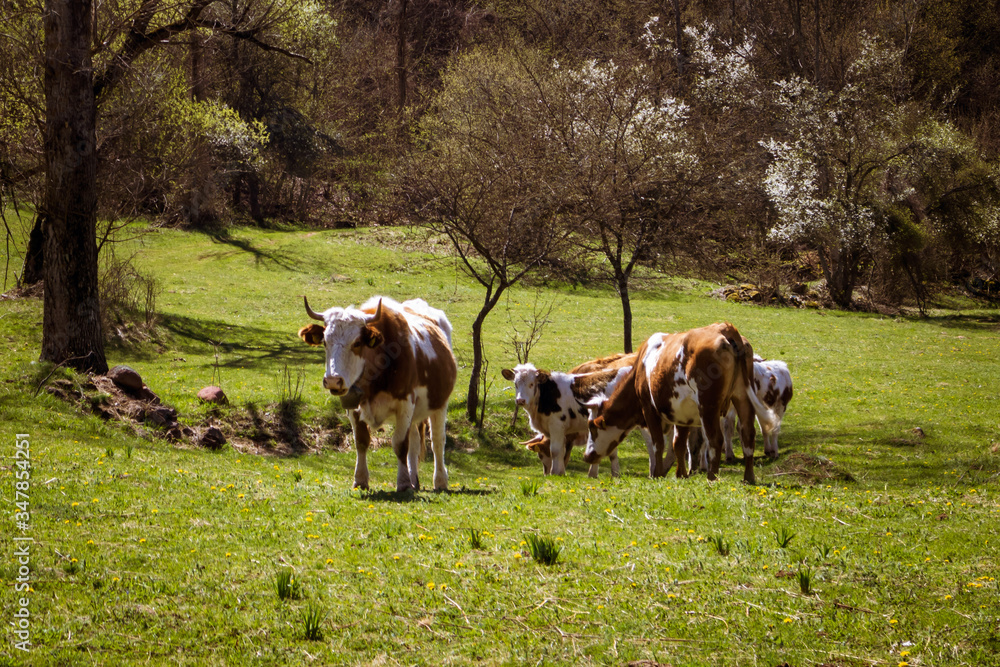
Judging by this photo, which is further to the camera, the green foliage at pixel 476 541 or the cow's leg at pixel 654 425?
the cow's leg at pixel 654 425

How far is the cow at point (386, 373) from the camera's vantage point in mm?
9695

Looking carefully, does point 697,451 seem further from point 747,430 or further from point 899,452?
point 899,452

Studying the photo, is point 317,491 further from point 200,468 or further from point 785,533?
point 785,533

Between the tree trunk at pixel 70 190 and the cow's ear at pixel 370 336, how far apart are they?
9152mm

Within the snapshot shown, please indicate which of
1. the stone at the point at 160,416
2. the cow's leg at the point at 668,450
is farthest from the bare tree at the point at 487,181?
the stone at the point at 160,416

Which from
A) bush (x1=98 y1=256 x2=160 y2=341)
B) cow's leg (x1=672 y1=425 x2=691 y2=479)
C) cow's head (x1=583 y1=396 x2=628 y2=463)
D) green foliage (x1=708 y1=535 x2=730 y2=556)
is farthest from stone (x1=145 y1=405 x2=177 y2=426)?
green foliage (x1=708 y1=535 x2=730 y2=556)

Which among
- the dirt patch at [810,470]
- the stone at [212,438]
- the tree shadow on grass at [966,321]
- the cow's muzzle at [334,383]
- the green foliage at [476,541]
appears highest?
the cow's muzzle at [334,383]

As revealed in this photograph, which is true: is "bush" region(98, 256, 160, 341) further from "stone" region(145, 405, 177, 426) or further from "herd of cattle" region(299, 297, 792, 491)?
"herd of cattle" region(299, 297, 792, 491)

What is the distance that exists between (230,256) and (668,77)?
3118 cm

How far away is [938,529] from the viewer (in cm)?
775

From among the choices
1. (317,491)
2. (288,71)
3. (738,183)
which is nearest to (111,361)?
(317,491)

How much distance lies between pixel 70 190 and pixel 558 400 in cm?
1050

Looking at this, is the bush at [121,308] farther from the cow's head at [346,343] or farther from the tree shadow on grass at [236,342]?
the cow's head at [346,343]

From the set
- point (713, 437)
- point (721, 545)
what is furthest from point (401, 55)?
point (721, 545)
